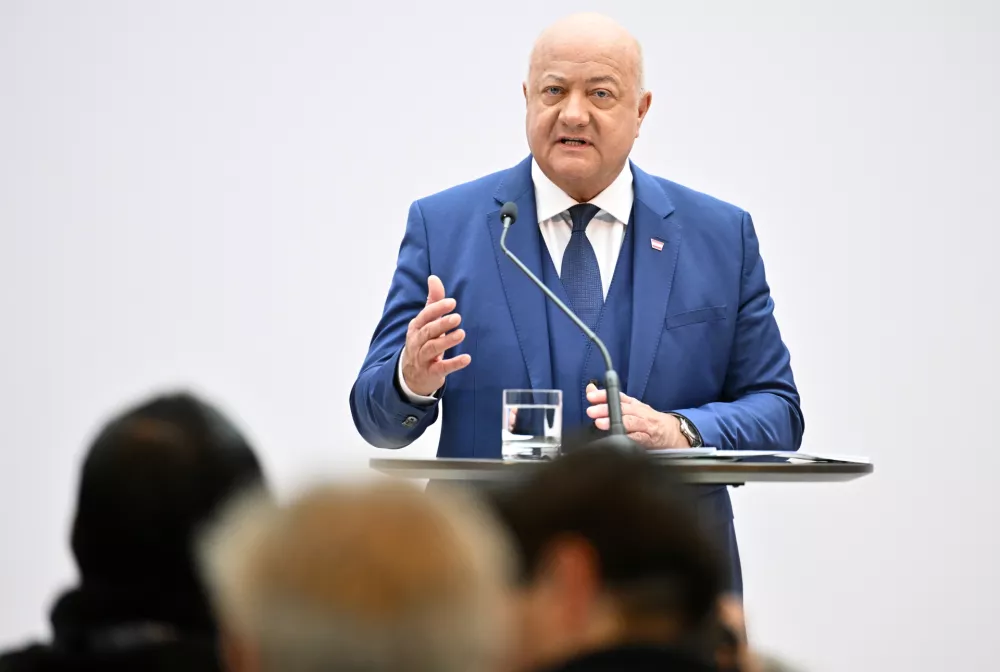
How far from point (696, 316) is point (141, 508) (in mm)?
2137

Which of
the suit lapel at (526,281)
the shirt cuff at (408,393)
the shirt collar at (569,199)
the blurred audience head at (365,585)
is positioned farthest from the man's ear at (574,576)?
the shirt collar at (569,199)

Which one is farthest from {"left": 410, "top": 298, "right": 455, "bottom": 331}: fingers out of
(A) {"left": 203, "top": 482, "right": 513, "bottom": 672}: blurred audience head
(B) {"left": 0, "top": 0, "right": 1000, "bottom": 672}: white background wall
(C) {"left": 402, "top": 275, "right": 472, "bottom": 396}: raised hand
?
(B) {"left": 0, "top": 0, "right": 1000, "bottom": 672}: white background wall

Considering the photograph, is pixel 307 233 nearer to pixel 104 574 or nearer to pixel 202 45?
pixel 202 45

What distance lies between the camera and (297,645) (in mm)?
958

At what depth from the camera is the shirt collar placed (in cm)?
339

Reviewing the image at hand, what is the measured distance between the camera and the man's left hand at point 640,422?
274cm

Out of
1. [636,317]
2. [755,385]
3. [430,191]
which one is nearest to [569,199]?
[636,317]

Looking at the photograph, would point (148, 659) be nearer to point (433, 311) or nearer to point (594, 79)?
point (433, 311)

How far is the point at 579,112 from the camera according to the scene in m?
3.33

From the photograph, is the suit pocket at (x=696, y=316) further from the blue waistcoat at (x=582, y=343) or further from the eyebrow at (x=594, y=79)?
the eyebrow at (x=594, y=79)

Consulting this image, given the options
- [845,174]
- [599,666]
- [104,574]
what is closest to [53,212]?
[845,174]

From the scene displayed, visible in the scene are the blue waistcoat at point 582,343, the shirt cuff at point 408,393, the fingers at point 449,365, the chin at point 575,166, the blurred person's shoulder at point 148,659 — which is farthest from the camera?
the chin at point 575,166

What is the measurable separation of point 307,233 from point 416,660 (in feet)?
13.0

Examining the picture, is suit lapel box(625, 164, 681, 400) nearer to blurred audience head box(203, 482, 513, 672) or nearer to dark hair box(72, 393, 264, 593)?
dark hair box(72, 393, 264, 593)
